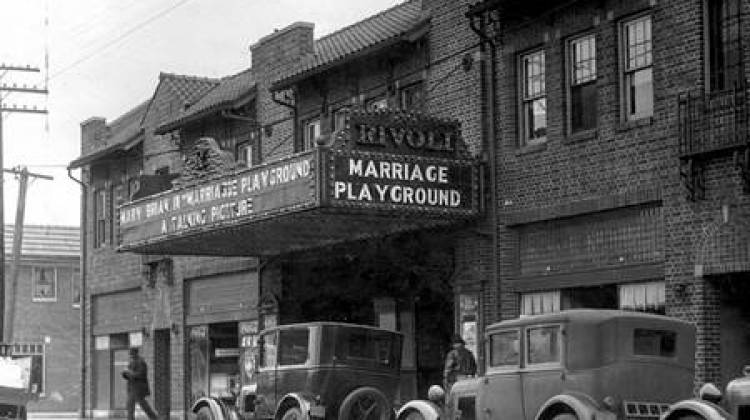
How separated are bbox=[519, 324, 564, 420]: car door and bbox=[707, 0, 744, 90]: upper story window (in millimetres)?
5651

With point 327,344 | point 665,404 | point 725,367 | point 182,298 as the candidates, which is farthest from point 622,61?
point 182,298

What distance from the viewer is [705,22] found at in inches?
768

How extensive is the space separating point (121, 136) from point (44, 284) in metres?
18.9

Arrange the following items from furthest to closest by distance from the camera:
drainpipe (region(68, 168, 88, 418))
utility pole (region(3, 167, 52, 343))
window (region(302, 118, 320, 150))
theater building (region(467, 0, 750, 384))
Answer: utility pole (region(3, 167, 52, 343))
drainpipe (region(68, 168, 88, 418))
window (region(302, 118, 320, 150))
theater building (region(467, 0, 750, 384))

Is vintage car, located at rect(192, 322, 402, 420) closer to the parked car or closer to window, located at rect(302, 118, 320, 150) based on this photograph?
the parked car

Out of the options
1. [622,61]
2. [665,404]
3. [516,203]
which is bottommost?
[665,404]

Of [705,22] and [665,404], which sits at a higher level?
[705,22]

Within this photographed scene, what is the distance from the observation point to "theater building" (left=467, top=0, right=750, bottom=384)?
62.6 feet

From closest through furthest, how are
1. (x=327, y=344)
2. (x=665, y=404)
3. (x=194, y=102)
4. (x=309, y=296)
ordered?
(x=665, y=404), (x=327, y=344), (x=309, y=296), (x=194, y=102)

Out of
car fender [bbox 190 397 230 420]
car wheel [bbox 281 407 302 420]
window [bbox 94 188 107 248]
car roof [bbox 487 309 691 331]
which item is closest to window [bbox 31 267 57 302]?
window [bbox 94 188 107 248]

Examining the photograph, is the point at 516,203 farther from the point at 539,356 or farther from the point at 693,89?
the point at 539,356

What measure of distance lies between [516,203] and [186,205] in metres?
7.04

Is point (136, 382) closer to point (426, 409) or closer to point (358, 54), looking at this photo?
point (358, 54)

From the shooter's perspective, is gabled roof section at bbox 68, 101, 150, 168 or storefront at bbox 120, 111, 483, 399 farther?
gabled roof section at bbox 68, 101, 150, 168
